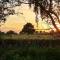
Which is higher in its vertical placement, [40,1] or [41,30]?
[40,1]

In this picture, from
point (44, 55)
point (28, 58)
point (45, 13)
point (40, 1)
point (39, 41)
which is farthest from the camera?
point (45, 13)

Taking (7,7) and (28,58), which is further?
(7,7)

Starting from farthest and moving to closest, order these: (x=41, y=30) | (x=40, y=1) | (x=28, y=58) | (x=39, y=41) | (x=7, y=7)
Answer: (x=7, y=7) < (x=40, y=1) < (x=41, y=30) < (x=39, y=41) < (x=28, y=58)

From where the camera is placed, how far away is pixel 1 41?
22.6 meters

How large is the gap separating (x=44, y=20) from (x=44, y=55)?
87.7ft

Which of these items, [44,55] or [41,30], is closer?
[44,55]

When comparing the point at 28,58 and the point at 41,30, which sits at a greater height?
the point at 28,58

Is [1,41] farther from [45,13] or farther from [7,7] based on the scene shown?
[7,7]

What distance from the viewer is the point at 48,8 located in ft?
122

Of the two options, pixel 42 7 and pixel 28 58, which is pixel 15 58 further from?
pixel 42 7

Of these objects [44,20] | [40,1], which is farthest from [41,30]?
[44,20]

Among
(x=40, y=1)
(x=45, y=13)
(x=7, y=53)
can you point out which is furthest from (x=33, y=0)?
(x=7, y=53)

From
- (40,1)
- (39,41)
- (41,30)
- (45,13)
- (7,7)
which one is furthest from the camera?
(7,7)

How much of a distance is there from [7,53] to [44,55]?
2035 millimetres
